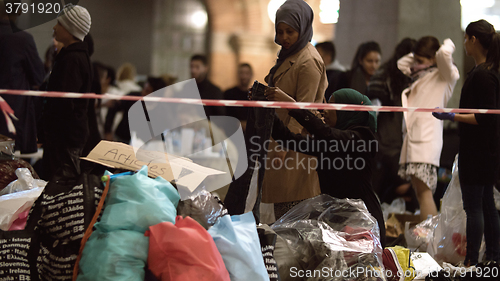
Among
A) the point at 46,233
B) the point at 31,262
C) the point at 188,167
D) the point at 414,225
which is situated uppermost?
the point at 188,167

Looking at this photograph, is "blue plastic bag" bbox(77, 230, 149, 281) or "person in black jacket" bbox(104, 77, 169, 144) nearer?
"blue plastic bag" bbox(77, 230, 149, 281)

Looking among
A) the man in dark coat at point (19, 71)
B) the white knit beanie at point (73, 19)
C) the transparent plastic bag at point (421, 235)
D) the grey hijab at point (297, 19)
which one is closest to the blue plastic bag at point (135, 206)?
the grey hijab at point (297, 19)

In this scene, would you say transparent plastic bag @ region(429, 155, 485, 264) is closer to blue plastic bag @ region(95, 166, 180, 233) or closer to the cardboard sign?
the cardboard sign

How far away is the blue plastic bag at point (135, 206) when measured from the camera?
5.36 feet

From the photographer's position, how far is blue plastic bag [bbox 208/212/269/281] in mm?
1693

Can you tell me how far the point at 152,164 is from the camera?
1999 millimetres

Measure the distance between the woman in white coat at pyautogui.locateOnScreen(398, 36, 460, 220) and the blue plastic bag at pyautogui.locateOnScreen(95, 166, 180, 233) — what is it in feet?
8.24

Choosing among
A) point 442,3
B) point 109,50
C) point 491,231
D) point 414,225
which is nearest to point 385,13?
point 442,3

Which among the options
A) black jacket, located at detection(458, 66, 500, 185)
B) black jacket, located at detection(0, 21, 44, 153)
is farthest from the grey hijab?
black jacket, located at detection(0, 21, 44, 153)

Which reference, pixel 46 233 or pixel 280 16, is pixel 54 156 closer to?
pixel 46 233

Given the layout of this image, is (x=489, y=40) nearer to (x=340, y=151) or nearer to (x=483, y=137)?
(x=483, y=137)

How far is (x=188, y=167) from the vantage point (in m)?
2.07

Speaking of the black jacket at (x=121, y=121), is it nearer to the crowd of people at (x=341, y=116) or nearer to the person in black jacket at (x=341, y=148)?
the crowd of people at (x=341, y=116)

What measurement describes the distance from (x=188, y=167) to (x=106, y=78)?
15.1 feet
